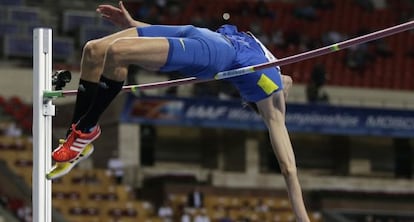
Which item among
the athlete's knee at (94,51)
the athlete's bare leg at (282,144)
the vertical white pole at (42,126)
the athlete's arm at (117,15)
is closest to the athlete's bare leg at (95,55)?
the athlete's knee at (94,51)

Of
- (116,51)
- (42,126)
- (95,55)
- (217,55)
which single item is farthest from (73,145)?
(217,55)

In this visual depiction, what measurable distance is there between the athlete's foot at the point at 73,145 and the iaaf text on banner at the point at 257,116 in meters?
10.9

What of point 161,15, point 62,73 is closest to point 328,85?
point 161,15

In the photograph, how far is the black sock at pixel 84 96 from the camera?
6.64 meters

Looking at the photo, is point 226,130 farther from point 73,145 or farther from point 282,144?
point 73,145

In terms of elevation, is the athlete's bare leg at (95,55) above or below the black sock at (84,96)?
above

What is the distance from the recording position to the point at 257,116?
18.7m

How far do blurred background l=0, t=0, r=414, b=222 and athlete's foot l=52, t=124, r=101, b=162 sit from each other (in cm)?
885

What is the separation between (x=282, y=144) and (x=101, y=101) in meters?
1.20

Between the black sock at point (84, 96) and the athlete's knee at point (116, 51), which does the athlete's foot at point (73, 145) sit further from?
the athlete's knee at point (116, 51)

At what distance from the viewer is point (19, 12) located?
19578 millimetres

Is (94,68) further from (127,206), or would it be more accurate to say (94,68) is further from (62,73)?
(127,206)

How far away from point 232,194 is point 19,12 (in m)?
4.56

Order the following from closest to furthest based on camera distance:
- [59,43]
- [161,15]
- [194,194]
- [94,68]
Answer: [94,68] < [194,194] < [59,43] < [161,15]
